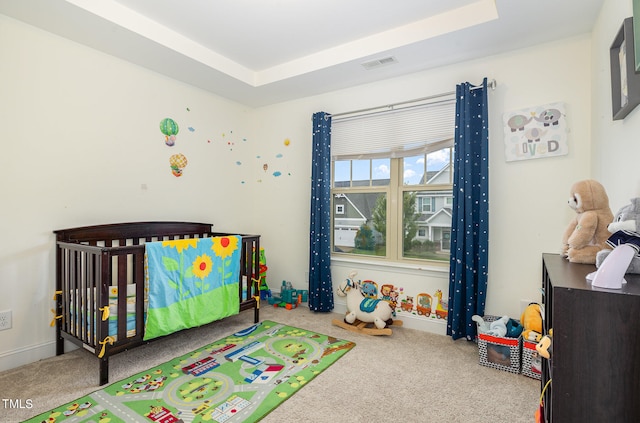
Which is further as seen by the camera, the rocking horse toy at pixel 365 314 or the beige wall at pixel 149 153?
A: the rocking horse toy at pixel 365 314

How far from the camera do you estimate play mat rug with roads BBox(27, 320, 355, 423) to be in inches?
63.6

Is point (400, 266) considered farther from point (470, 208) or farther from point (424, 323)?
point (470, 208)

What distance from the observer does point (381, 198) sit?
312cm

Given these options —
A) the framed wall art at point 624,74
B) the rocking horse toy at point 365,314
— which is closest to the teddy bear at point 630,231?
the framed wall art at point 624,74

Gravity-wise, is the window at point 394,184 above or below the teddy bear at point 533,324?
above

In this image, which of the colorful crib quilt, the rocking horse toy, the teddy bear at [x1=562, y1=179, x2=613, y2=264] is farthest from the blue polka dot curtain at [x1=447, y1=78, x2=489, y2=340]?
the colorful crib quilt

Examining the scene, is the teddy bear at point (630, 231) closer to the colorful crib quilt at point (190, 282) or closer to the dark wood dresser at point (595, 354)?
the dark wood dresser at point (595, 354)

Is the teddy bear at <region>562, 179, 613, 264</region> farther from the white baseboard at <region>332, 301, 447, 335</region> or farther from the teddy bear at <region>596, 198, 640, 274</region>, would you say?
the white baseboard at <region>332, 301, 447, 335</region>

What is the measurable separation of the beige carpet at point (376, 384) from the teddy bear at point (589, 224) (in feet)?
3.04

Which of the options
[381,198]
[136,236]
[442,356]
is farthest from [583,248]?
[136,236]

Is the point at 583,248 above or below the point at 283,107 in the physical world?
below

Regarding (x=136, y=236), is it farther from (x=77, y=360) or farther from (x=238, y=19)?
(x=238, y=19)

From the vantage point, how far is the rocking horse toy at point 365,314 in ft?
8.87

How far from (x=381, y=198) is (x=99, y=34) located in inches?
101
